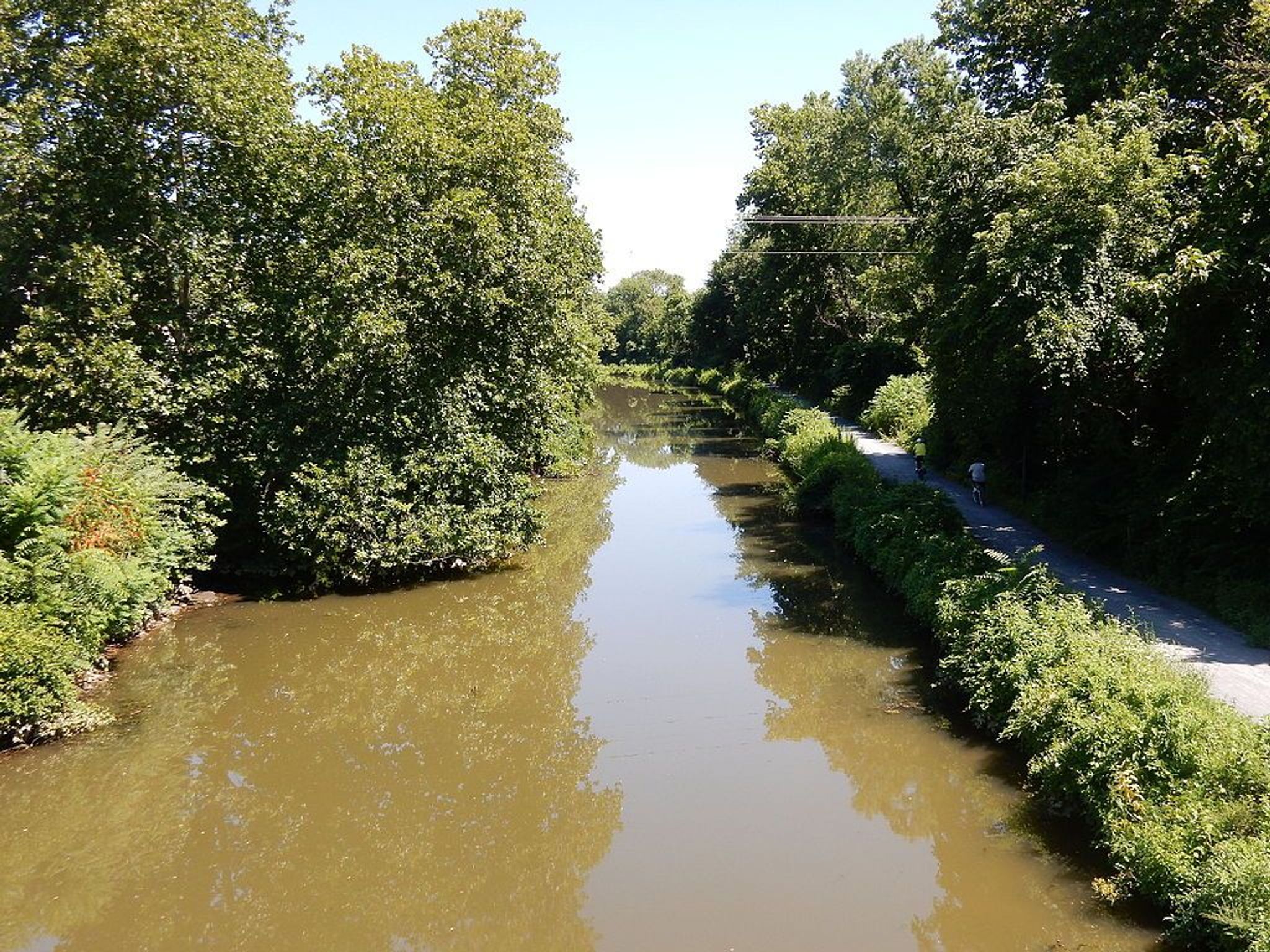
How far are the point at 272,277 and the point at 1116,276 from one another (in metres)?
16.2

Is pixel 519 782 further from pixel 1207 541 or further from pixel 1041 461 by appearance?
pixel 1041 461

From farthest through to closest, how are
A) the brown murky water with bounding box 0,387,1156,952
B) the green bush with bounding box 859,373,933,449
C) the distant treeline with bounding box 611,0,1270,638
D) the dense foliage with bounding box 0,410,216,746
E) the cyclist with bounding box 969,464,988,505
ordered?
the green bush with bounding box 859,373,933,449 → the cyclist with bounding box 969,464,988,505 → the distant treeline with bounding box 611,0,1270,638 → the dense foliage with bounding box 0,410,216,746 → the brown murky water with bounding box 0,387,1156,952

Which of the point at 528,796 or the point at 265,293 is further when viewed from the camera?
the point at 265,293

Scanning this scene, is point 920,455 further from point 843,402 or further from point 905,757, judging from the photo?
point 905,757

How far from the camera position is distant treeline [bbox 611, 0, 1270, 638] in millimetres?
12844

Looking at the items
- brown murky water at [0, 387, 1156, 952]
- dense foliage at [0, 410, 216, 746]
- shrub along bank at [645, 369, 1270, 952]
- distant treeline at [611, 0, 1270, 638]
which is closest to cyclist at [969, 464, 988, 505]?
distant treeline at [611, 0, 1270, 638]

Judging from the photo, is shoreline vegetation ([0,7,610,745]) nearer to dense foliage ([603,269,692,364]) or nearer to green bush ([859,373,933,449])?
green bush ([859,373,933,449])

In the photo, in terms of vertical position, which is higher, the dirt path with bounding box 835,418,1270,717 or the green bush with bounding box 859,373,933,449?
the green bush with bounding box 859,373,933,449

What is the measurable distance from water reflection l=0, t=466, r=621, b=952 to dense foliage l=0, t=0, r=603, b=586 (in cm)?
314

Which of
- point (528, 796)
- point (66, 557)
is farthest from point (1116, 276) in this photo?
point (66, 557)

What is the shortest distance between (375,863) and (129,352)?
37.5 ft

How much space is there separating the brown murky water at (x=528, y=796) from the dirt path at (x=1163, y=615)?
9.41 ft

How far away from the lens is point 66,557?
12234mm

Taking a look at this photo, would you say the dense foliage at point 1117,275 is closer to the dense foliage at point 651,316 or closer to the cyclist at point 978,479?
the cyclist at point 978,479
